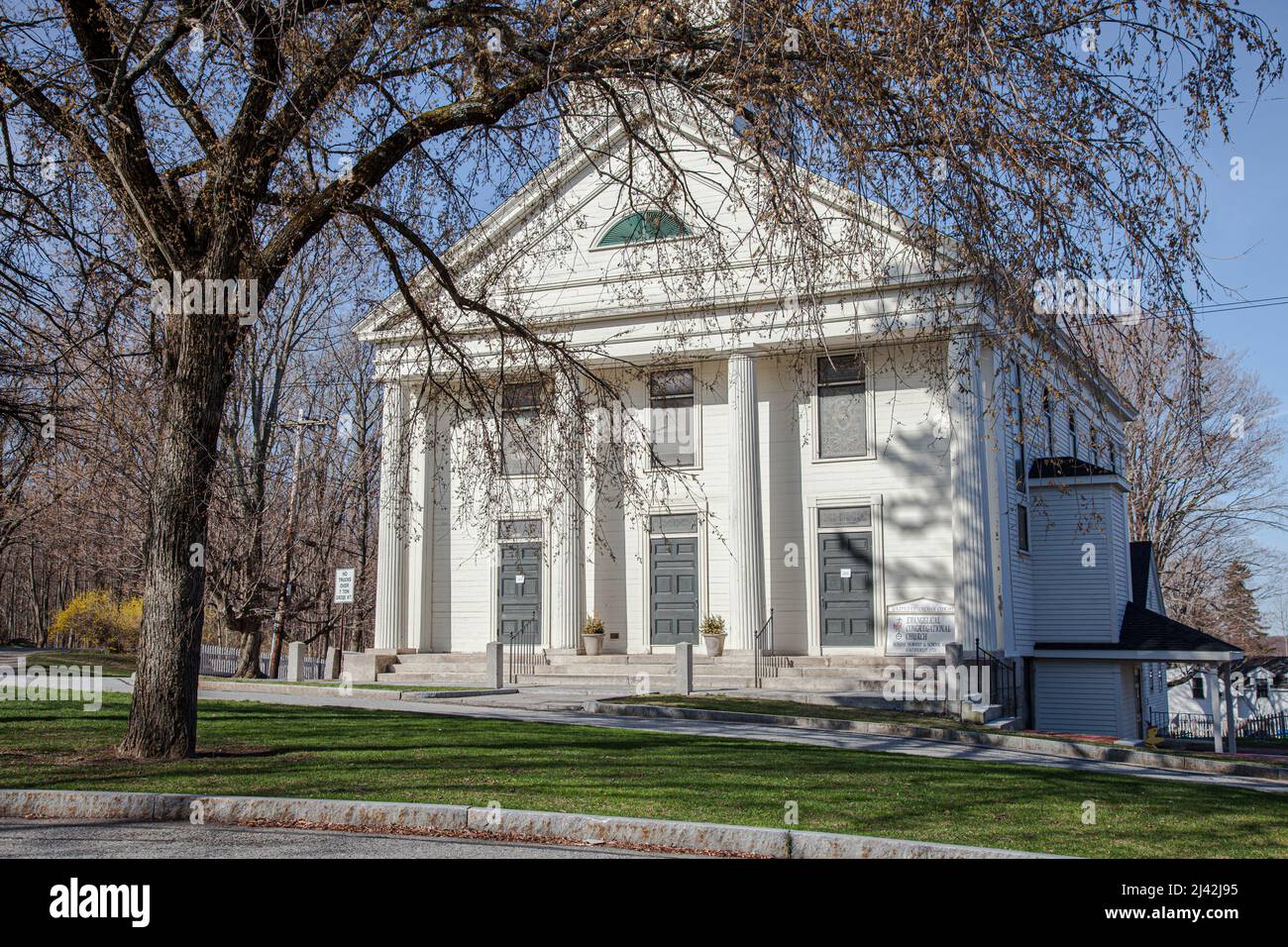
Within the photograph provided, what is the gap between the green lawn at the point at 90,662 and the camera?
26.3 m

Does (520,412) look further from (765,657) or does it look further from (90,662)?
(90,662)

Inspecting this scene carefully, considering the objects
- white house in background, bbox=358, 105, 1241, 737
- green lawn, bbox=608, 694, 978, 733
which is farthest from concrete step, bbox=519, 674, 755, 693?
green lawn, bbox=608, 694, 978, 733

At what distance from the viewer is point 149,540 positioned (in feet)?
34.6

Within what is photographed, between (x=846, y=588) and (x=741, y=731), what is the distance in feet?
36.9

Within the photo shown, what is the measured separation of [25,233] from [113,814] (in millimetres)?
6952

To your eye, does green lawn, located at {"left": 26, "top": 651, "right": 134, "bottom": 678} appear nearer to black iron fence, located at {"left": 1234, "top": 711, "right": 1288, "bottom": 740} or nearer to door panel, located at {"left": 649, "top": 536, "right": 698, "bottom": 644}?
door panel, located at {"left": 649, "top": 536, "right": 698, "bottom": 644}

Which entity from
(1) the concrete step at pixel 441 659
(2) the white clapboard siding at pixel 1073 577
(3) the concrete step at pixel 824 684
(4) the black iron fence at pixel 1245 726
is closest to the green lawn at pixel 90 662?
(1) the concrete step at pixel 441 659

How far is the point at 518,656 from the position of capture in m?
27.7

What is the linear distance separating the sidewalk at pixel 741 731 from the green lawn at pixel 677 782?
1467 millimetres

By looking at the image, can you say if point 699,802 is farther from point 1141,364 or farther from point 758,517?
point 758,517

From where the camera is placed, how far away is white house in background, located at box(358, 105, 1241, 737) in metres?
25.3

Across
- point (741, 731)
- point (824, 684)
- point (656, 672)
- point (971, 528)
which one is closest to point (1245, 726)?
point (971, 528)

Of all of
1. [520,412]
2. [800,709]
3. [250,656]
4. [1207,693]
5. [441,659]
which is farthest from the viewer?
[1207,693]

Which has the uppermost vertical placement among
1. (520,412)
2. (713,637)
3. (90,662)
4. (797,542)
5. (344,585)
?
(520,412)
